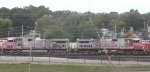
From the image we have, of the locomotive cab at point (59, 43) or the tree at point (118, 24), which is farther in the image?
the tree at point (118, 24)

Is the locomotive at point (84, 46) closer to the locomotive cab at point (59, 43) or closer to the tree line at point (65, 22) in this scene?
the locomotive cab at point (59, 43)

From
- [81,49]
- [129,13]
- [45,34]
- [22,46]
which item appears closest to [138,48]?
[81,49]

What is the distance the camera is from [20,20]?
130m

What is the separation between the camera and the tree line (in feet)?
362

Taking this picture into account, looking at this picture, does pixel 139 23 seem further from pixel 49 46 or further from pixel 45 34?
pixel 49 46

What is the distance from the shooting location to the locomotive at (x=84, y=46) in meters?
65.3

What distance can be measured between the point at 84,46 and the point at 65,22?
48001mm

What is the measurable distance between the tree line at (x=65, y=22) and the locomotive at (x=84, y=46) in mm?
31335

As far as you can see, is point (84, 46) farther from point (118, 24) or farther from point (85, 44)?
point (118, 24)

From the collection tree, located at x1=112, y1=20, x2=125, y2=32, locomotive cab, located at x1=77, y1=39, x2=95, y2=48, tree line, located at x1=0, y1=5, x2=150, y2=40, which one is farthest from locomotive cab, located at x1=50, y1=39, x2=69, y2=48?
tree, located at x1=112, y1=20, x2=125, y2=32

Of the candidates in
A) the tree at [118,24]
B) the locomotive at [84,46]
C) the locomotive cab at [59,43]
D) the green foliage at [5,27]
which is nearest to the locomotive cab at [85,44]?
the locomotive at [84,46]

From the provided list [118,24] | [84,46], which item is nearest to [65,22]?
[118,24]

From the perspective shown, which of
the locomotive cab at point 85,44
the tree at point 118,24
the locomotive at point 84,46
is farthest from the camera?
the tree at point 118,24

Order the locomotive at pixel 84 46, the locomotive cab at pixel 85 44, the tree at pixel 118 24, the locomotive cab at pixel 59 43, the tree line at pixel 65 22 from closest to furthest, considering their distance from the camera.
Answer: the locomotive at pixel 84 46 → the locomotive cab at pixel 85 44 → the locomotive cab at pixel 59 43 → the tree line at pixel 65 22 → the tree at pixel 118 24
